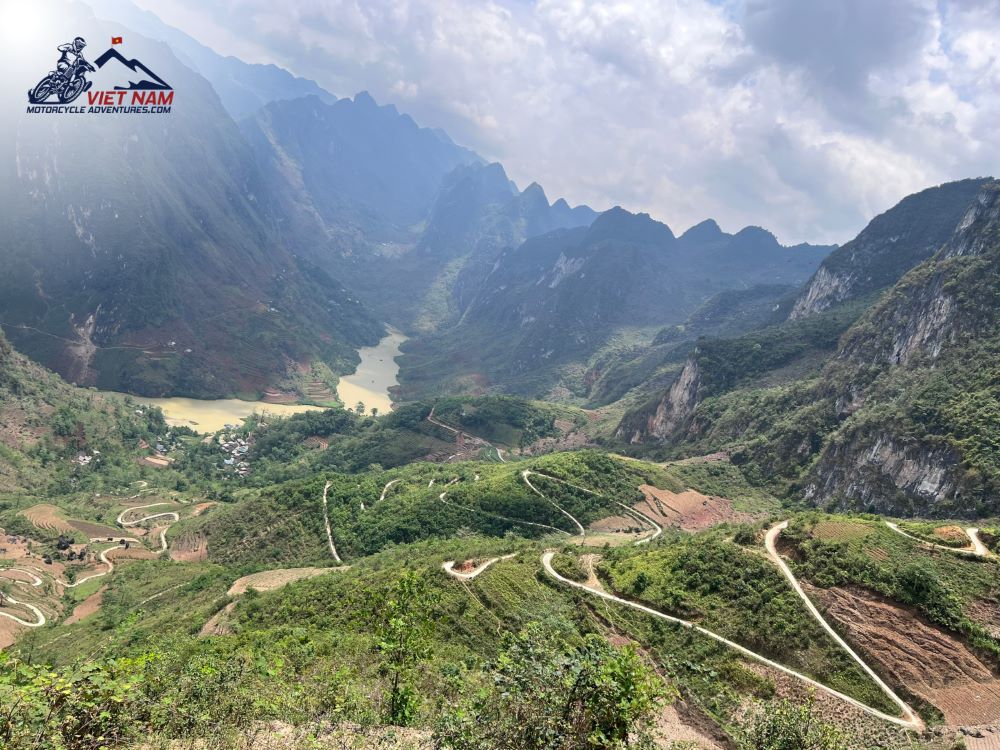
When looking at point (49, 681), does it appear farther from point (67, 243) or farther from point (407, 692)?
point (67, 243)

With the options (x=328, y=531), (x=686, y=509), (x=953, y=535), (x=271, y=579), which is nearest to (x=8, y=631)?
(x=271, y=579)

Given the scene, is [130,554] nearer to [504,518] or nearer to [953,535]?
[504,518]

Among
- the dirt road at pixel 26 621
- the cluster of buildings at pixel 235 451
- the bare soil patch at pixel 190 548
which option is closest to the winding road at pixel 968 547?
the bare soil patch at pixel 190 548

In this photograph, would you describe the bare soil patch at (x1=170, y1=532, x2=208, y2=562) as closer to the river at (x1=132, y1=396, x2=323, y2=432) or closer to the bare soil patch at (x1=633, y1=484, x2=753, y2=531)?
the bare soil patch at (x1=633, y1=484, x2=753, y2=531)

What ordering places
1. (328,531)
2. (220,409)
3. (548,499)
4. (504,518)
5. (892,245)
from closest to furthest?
(328,531)
(504,518)
(548,499)
(220,409)
(892,245)

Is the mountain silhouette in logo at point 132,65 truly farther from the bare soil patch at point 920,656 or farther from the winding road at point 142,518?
the bare soil patch at point 920,656

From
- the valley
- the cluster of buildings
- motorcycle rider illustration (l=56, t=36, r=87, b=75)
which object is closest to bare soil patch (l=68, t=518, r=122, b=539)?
the valley

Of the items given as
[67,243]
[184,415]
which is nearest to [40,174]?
[67,243]
